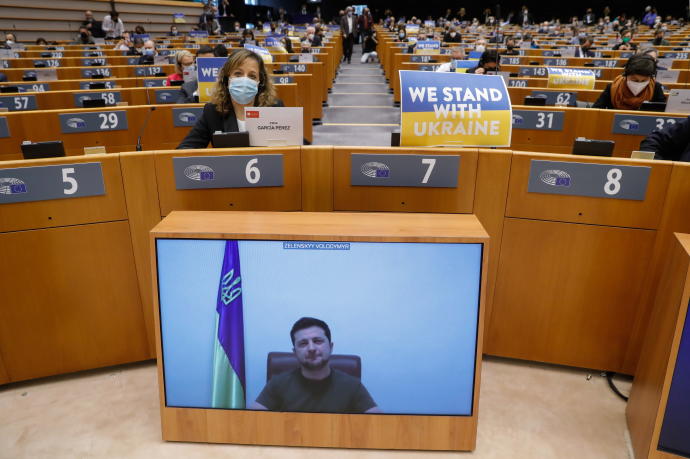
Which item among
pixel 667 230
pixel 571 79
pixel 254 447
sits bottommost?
pixel 254 447

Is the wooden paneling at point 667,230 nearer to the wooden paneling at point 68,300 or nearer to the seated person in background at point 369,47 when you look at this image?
the wooden paneling at point 68,300

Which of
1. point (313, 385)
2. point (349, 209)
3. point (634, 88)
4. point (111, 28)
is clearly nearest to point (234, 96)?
point (349, 209)

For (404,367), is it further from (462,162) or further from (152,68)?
(152,68)

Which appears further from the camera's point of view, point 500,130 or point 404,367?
point 500,130

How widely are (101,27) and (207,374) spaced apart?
15626 mm

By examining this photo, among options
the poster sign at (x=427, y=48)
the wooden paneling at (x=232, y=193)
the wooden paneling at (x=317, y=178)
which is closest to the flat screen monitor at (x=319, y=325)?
the wooden paneling at (x=232, y=193)

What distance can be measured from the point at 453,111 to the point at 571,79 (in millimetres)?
3989

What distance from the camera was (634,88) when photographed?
409 cm

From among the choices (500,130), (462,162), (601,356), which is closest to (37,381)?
(462,162)

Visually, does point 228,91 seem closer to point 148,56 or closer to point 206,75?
point 206,75

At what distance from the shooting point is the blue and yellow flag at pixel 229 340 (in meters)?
1.70

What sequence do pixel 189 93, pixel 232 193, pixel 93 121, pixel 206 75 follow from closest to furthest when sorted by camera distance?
pixel 232 193, pixel 93 121, pixel 206 75, pixel 189 93

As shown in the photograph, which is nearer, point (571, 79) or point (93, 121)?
point (93, 121)

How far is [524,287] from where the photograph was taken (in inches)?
86.8
